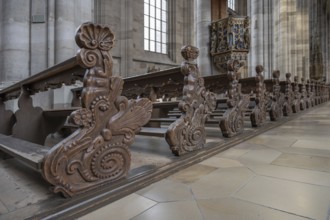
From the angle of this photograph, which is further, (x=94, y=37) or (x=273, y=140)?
(x=273, y=140)

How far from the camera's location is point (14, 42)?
3.92m

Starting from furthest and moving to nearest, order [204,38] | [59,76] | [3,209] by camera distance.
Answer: [204,38], [59,76], [3,209]

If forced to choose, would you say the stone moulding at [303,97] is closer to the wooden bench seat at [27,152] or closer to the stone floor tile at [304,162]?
the stone floor tile at [304,162]

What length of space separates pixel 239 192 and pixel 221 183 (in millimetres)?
156

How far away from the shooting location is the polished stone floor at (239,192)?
1069 mm

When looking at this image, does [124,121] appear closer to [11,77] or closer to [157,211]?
[157,211]

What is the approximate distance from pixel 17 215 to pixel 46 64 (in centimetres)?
357

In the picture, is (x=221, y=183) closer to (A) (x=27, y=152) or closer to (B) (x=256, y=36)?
(A) (x=27, y=152)

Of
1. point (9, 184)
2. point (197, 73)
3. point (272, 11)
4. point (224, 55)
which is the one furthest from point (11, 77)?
point (272, 11)

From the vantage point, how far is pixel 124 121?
4.57 feet

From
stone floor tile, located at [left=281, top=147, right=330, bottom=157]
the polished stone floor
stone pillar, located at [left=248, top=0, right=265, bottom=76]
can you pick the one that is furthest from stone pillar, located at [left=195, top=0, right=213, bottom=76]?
the polished stone floor

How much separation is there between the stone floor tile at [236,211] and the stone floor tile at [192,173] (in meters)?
0.32

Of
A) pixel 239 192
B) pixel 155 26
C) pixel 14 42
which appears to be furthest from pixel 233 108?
pixel 155 26

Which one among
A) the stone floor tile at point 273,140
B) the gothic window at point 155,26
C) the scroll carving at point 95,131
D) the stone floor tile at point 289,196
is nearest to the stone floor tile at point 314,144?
the stone floor tile at point 273,140
